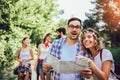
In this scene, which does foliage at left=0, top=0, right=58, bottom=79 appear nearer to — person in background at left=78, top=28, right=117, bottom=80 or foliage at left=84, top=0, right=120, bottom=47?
person in background at left=78, top=28, right=117, bottom=80

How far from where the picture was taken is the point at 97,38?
470 centimetres

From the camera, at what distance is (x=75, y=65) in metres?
4.40

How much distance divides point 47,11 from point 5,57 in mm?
10057

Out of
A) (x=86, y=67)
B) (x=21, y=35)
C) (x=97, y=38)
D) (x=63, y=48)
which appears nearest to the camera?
(x=86, y=67)

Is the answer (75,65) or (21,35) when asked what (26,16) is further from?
(75,65)

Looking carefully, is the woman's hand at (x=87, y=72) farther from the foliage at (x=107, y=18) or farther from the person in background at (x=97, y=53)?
the foliage at (x=107, y=18)

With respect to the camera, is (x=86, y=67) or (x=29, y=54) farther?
(x=29, y=54)

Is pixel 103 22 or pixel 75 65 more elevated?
pixel 103 22

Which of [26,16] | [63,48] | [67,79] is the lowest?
[67,79]

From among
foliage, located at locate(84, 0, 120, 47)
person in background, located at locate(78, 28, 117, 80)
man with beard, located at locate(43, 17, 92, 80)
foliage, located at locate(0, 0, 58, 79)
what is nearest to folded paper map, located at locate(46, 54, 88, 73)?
person in background, located at locate(78, 28, 117, 80)

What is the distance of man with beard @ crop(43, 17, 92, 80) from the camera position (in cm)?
495

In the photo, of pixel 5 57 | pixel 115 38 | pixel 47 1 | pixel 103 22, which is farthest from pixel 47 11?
pixel 103 22

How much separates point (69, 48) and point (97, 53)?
21.2 inches

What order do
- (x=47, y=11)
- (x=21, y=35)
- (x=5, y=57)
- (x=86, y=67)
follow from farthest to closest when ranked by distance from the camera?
(x=47, y=11) < (x=21, y=35) < (x=5, y=57) < (x=86, y=67)
